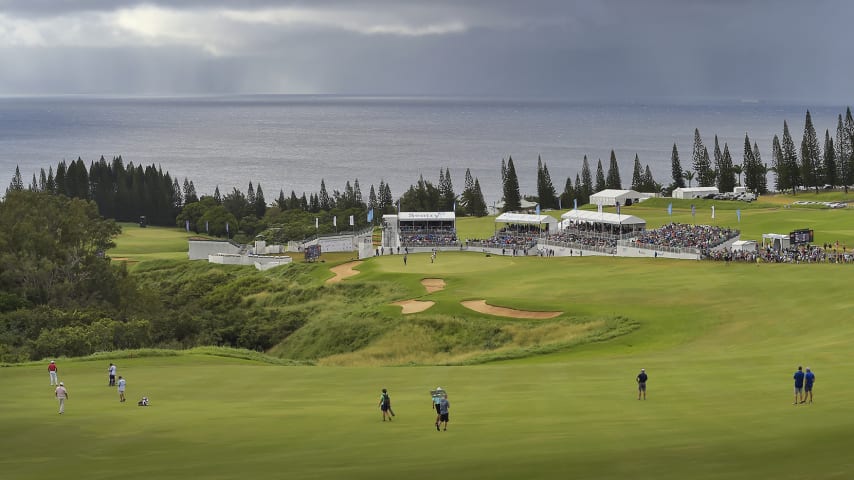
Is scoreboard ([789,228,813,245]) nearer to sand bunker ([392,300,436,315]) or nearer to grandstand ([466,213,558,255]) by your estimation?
grandstand ([466,213,558,255])

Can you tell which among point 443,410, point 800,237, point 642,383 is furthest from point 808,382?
point 800,237

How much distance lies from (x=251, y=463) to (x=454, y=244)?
6605cm

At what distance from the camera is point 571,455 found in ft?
64.6

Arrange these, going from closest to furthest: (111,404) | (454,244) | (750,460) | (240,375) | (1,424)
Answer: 1. (750,460)
2. (1,424)
3. (111,404)
4. (240,375)
5. (454,244)

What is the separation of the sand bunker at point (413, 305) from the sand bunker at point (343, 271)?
1391 cm

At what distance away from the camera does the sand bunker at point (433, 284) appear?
6256cm

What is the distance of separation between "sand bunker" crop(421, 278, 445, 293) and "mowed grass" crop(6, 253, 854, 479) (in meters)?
19.7

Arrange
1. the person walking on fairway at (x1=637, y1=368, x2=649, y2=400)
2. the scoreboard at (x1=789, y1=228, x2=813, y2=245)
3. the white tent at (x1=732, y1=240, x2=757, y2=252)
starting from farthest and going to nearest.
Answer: the scoreboard at (x1=789, y1=228, x2=813, y2=245) → the white tent at (x1=732, y1=240, x2=757, y2=252) → the person walking on fairway at (x1=637, y1=368, x2=649, y2=400)

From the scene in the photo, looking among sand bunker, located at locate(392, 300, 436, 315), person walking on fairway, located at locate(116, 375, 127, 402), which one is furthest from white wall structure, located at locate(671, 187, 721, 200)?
person walking on fairway, located at locate(116, 375, 127, 402)

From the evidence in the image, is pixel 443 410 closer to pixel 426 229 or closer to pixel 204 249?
pixel 426 229

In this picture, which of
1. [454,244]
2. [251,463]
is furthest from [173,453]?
[454,244]

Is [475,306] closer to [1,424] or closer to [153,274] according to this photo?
[1,424]

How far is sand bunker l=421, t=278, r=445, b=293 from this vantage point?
62562 mm

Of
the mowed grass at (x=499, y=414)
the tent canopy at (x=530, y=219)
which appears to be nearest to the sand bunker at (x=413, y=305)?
the mowed grass at (x=499, y=414)
